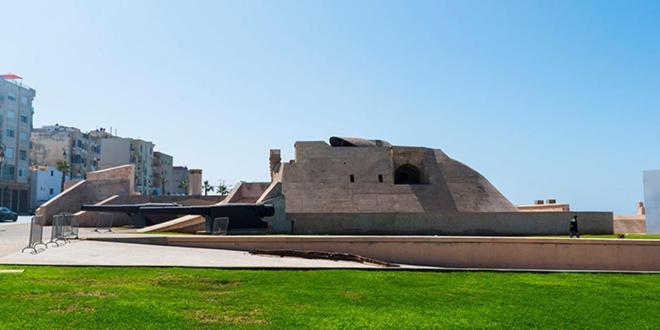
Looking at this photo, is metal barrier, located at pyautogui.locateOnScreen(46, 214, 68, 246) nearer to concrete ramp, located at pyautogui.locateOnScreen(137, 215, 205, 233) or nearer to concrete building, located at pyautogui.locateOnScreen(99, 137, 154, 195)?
concrete ramp, located at pyautogui.locateOnScreen(137, 215, 205, 233)

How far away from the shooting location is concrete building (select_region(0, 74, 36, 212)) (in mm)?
57031

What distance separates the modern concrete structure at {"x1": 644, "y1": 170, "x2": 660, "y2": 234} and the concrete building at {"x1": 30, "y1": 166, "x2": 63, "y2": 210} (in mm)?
61170

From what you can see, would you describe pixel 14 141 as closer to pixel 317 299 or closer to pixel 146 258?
pixel 146 258

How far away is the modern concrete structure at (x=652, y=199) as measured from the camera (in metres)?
19.6

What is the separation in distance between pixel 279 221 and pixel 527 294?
46.7 ft

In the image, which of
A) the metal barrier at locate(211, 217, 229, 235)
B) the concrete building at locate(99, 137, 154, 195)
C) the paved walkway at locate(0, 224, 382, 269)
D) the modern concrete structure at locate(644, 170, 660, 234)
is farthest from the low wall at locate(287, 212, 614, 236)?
the concrete building at locate(99, 137, 154, 195)

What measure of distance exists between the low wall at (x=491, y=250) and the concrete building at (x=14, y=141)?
172 ft

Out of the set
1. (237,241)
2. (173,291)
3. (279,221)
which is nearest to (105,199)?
(279,221)

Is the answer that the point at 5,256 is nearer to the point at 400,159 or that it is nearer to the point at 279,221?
the point at 279,221

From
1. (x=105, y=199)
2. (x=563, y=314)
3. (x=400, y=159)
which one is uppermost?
(x=400, y=159)

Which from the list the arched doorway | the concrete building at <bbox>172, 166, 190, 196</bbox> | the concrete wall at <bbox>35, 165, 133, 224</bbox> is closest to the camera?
the arched doorway

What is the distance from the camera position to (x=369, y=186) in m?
26.5

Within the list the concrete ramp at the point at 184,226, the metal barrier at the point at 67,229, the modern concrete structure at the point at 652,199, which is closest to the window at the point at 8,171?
the concrete ramp at the point at 184,226

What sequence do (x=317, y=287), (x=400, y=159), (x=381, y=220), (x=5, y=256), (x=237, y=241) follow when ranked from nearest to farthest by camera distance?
(x=317, y=287) < (x=5, y=256) < (x=237, y=241) < (x=381, y=220) < (x=400, y=159)
